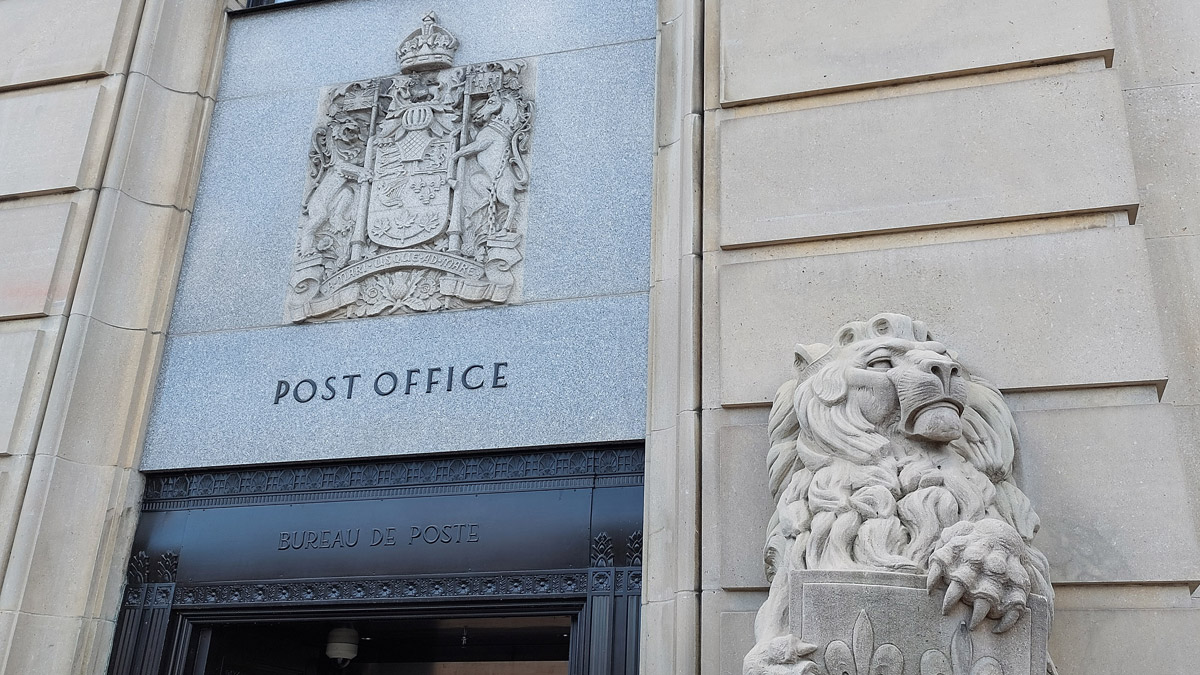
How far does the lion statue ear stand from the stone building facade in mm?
451

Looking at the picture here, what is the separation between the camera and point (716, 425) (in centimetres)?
641

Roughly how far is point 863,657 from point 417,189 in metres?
4.82

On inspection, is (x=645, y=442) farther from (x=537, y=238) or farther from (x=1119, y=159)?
(x=1119, y=159)

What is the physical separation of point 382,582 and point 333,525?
0.54m

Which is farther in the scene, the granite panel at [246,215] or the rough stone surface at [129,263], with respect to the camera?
the granite panel at [246,215]

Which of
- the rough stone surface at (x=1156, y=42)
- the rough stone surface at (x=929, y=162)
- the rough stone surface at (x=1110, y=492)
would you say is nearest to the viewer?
the rough stone surface at (x=1110, y=492)

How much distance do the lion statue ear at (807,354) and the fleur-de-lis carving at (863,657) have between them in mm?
1501

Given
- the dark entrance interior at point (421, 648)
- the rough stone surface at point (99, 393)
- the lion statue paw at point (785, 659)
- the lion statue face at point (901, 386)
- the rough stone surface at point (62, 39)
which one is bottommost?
the lion statue paw at point (785, 659)

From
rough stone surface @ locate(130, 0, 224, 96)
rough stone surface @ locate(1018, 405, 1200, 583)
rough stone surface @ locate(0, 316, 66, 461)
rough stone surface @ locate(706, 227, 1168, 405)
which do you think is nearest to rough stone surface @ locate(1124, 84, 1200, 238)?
rough stone surface @ locate(706, 227, 1168, 405)

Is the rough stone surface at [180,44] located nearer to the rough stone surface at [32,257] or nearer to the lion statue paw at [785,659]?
the rough stone surface at [32,257]

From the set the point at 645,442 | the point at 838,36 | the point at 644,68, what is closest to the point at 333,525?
the point at 645,442

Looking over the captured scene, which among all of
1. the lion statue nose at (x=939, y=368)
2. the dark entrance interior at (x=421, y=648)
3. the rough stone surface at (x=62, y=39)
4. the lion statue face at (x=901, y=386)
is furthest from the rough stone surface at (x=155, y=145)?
the lion statue nose at (x=939, y=368)

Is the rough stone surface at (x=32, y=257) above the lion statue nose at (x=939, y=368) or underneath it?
above

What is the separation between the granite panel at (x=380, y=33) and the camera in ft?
28.0
